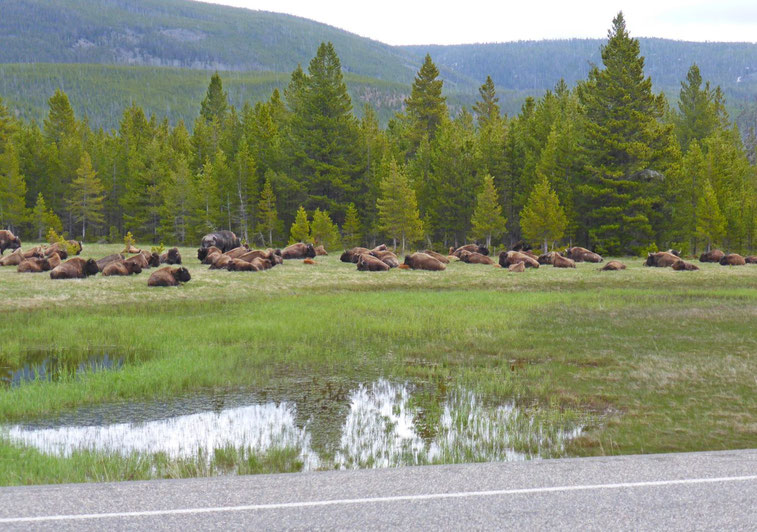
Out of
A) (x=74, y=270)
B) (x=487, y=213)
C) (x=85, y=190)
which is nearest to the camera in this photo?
(x=74, y=270)

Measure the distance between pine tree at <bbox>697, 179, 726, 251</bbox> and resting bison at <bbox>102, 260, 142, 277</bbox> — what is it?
121ft

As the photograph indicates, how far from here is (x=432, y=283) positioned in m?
27.8

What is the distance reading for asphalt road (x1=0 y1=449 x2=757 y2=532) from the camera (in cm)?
568

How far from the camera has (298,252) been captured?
40.7 meters

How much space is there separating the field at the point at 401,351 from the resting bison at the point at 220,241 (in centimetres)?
1598

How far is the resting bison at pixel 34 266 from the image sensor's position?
28359 millimetres

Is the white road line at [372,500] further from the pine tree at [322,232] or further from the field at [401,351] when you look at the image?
the pine tree at [322,232]

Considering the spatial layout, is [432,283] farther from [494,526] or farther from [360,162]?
[360,162]

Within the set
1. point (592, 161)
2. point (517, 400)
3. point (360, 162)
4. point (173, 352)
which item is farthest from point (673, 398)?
point (360, 162)

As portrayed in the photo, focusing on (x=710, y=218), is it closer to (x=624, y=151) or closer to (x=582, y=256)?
(x=624, y=151)

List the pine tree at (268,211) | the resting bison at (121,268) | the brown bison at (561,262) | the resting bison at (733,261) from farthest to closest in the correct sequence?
the pine tree at (268,211)
the resting bison at (733,261)
the brown bison at (561,262)
the resting bison at (121,268)

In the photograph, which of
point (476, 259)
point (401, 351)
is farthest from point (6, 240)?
point (401, 351)

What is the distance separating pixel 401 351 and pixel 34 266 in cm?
2108

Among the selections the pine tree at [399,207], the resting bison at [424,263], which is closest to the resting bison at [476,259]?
the resting bison at [424,263]
